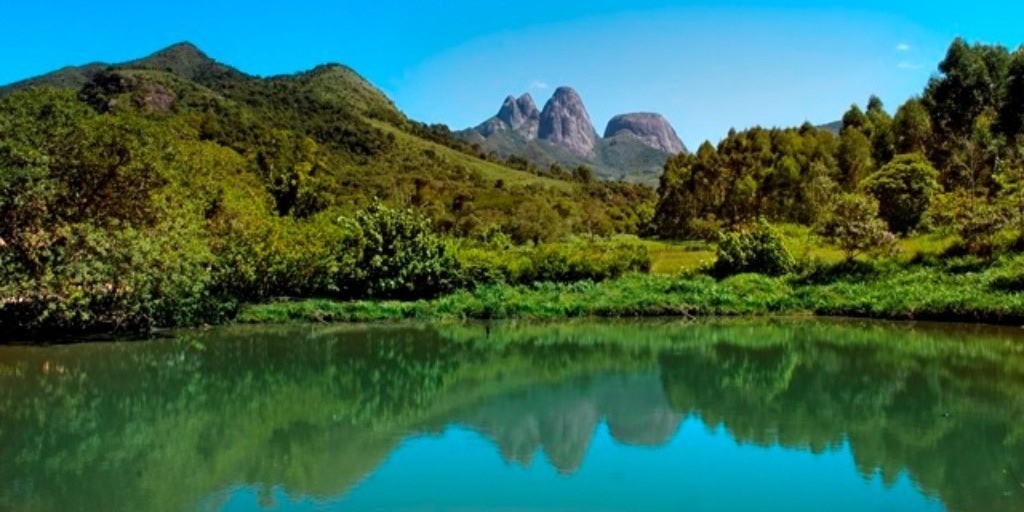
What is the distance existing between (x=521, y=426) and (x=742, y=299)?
16799 mm

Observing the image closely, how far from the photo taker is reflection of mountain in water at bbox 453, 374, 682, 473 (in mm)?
11458

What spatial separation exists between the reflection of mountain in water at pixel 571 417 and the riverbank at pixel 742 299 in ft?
37.1

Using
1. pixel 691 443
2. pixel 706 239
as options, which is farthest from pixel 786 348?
pixel 706 239

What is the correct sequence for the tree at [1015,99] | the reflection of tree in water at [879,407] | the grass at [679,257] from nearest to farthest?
the reflection of tree in water at [879,407]
the tree at [1015,99]
the grass at [679,257]

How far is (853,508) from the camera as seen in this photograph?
866 centimetres

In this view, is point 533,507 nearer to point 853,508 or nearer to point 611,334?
point 853,508

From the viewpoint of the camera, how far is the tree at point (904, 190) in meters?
35.4

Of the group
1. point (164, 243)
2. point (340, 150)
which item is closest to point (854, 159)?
point (164, 243)

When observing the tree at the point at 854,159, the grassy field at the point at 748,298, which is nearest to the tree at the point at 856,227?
the grassy field at the point at 748,298

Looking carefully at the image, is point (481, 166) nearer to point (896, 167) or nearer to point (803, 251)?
point (896, 167)

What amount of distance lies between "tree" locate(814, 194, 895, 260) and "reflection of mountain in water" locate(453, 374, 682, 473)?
52.4 ft

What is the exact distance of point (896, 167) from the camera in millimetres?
35781

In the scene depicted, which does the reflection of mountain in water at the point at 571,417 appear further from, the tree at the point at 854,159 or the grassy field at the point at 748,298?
the tree at the point at 854,159

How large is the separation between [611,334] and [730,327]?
396 cm
